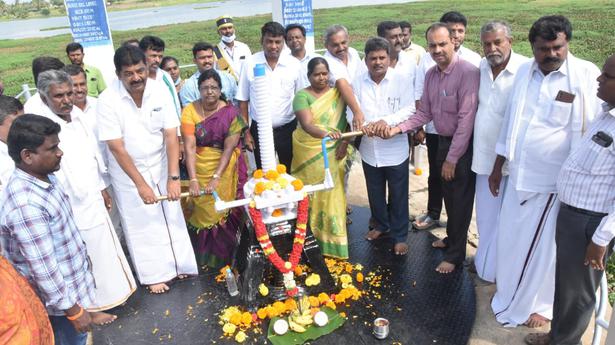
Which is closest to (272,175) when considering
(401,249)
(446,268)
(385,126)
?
(385,126)

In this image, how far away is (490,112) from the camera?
130 inches

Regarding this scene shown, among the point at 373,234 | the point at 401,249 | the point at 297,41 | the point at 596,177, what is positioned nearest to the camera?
the point at 596,177

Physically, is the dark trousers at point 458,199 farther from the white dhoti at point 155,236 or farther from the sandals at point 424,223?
the white dhoti at point 155,236

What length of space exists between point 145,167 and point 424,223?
9.33 feet

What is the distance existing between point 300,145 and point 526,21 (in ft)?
71.8

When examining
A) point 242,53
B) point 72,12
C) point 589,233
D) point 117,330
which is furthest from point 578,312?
point 72,12

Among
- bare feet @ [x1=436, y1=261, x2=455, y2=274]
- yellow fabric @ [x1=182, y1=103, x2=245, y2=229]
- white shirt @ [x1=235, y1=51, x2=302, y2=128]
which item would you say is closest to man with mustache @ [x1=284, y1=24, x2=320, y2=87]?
white shirt @ [x1=235, y1=51, x2=302, y2=128]

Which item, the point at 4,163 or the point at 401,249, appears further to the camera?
the point at 401,249

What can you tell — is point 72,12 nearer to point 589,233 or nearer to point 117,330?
point 117,330

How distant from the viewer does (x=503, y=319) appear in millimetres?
3379

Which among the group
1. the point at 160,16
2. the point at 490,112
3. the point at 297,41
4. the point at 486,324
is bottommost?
the point at 486,324

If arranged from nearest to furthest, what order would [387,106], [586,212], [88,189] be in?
1. [586,212]
2. [88,189]
3. [387,106]

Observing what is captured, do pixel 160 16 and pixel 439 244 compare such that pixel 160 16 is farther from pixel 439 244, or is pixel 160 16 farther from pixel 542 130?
pixel 542 130

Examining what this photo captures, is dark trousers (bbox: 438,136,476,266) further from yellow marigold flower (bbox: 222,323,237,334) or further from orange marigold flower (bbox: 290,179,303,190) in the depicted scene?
yellow marigold flower (bbox: 222,323,237,334)
